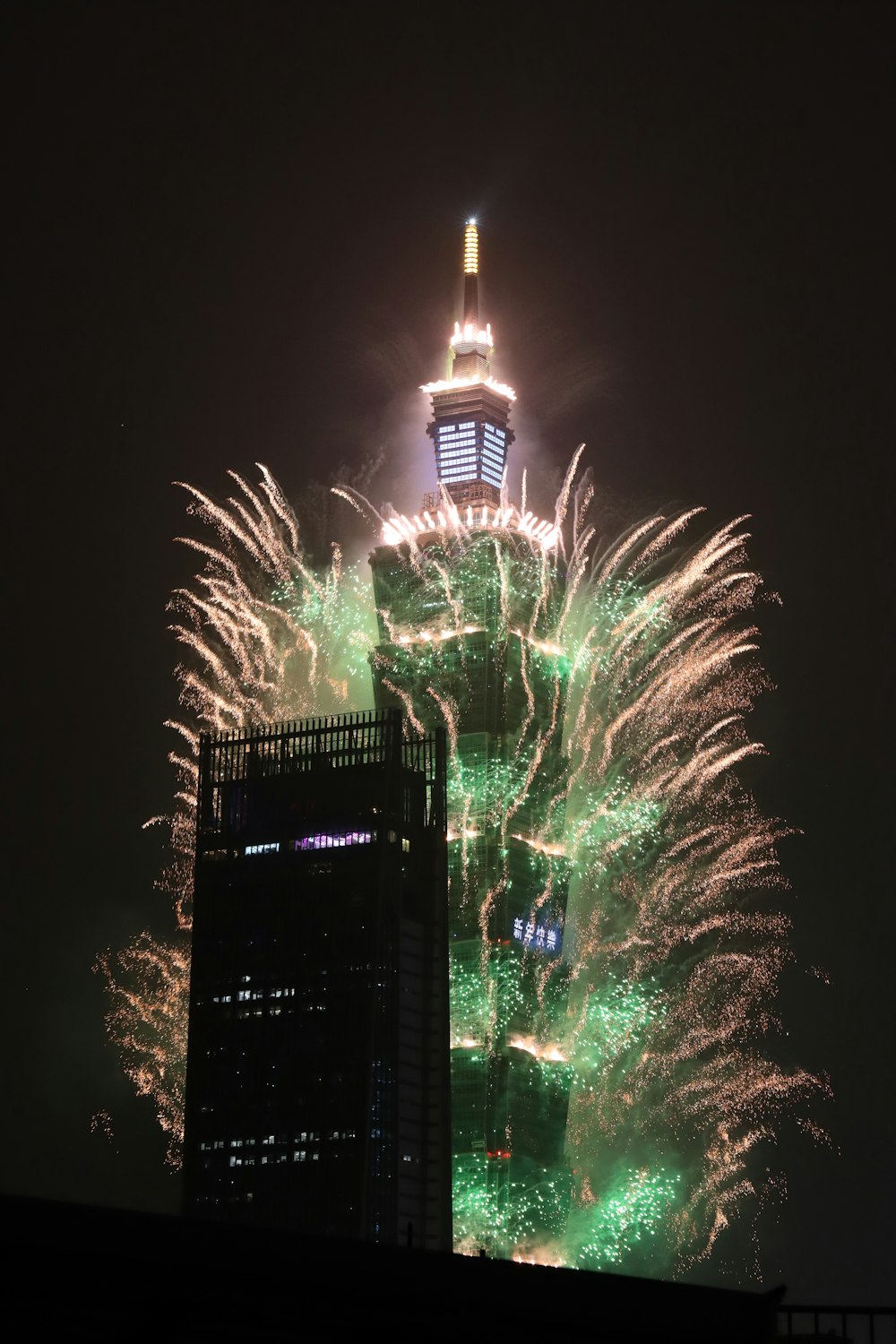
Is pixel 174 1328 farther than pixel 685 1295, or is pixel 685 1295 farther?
pixel 685 1295

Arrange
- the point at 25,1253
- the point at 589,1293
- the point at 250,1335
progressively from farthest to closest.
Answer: the point at 589,1293
the point at 250,1335
the point at 25,1253

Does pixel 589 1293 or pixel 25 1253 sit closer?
pixel 25 1253

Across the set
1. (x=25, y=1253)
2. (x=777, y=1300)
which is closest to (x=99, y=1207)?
(x=25, y=1253)

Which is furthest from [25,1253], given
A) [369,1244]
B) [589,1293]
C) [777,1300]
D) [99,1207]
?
[777,1300]

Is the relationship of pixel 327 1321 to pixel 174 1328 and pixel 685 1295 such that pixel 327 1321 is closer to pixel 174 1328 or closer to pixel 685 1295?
pixel 174 1328

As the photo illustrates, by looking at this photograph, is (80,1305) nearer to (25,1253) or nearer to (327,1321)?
(25,1253)

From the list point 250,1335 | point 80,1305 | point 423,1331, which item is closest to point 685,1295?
point 423,1331

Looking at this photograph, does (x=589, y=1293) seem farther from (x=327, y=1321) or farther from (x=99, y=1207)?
(x=99, y=1207)

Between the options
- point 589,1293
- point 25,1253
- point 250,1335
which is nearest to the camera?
point 25,1253
